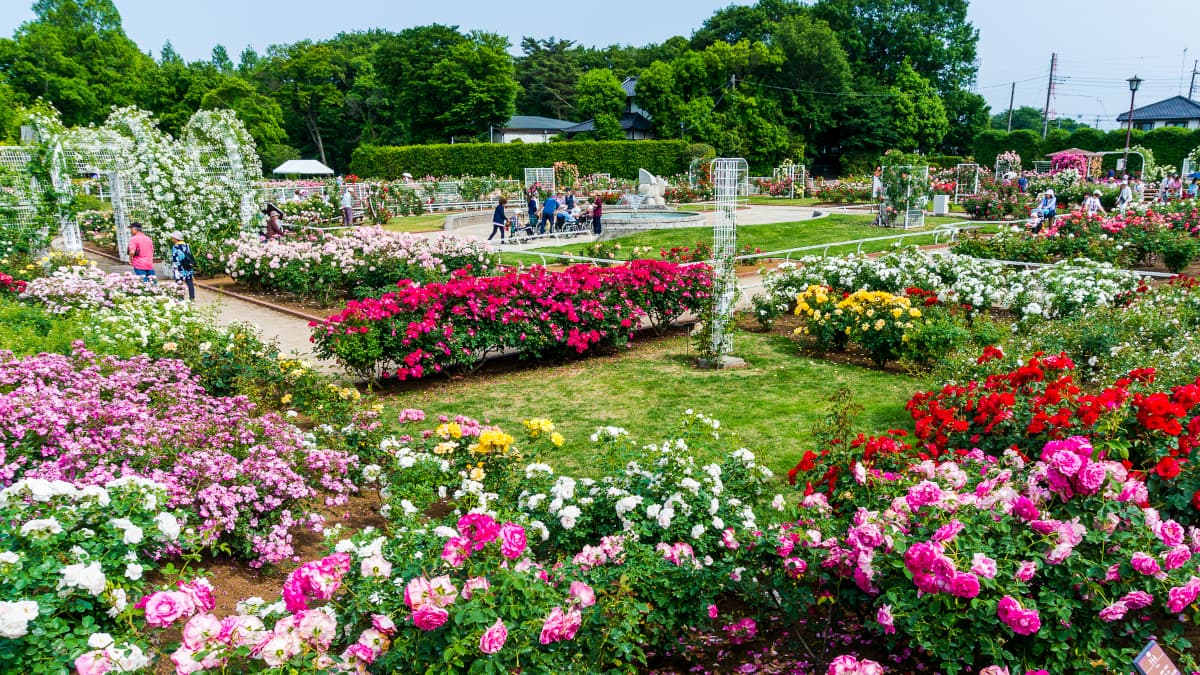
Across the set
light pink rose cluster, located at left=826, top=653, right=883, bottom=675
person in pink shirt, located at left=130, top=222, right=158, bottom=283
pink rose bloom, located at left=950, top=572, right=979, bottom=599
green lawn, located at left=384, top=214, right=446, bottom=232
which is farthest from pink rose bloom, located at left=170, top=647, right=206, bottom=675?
green lawn, located at left=384, top=214, right=446, bottom=232

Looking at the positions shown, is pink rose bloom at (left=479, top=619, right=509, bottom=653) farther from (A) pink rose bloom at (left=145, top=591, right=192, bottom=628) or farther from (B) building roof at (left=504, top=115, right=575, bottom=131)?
(B) building roof at (left=504, top=115, right=575, bottom=131)

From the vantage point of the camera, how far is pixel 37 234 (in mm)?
12914

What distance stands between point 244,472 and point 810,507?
290 centimetres

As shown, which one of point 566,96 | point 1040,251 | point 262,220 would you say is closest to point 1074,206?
point 1040,251

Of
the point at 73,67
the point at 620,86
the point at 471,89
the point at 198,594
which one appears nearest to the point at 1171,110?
the point at 620,86

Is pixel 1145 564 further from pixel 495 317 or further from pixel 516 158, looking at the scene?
pixel 516 158

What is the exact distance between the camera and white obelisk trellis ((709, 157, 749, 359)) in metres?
8.07

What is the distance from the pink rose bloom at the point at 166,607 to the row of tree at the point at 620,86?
43.2 meters

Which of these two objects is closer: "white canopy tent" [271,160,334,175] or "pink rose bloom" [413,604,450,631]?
"pink rose bloom" [413,604,450,631]

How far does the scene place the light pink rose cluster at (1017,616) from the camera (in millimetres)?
2434

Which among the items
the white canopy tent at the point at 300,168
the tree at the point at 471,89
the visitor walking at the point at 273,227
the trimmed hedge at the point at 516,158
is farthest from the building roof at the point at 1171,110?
the visitor walking at the point at 273,227

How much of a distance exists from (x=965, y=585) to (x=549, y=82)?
205 ft

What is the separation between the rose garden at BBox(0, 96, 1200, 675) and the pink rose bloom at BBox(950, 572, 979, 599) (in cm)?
2

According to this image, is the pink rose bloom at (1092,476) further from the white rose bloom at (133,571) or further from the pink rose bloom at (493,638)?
the white rose bloom at (133,571)
